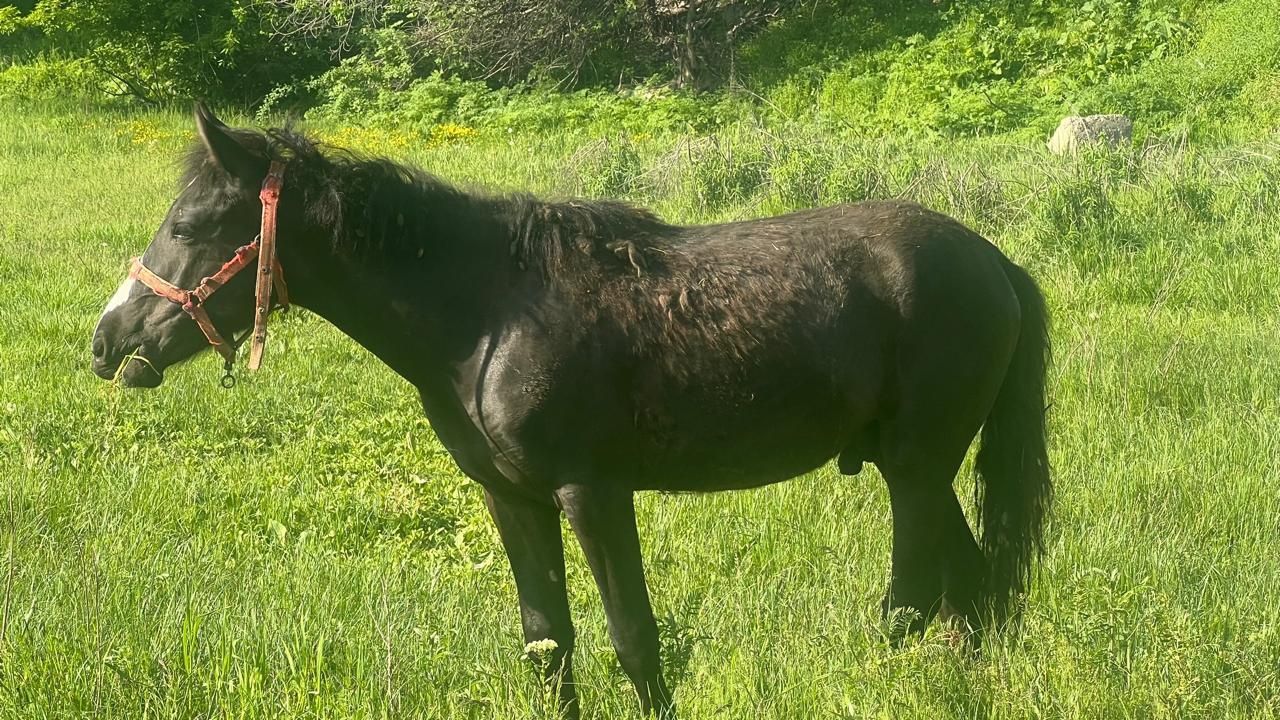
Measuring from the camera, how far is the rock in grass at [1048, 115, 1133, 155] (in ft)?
43.0

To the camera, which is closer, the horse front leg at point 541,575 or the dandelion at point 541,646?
the dandelion at point 541,646

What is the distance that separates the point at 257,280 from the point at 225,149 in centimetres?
37

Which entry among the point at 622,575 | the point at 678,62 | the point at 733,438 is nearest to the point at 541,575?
the point at 622,575

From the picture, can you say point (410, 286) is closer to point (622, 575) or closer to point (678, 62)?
point (622, 575)

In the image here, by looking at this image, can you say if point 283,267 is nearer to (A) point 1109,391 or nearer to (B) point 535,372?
(B) point 535,372

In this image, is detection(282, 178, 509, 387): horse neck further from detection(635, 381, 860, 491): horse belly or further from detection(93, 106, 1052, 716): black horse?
detection(635, 381, 860, 491): horse belly

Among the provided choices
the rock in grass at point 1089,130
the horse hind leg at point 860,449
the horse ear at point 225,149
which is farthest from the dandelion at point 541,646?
the rock in grass at point 1089,130

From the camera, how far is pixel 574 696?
3.80 m

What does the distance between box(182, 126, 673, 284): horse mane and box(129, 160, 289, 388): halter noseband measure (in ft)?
0.27

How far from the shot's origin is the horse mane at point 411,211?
3543 mm

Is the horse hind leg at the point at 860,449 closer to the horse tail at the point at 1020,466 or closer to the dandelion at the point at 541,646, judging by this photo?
the horse tail at the point at 1020,466

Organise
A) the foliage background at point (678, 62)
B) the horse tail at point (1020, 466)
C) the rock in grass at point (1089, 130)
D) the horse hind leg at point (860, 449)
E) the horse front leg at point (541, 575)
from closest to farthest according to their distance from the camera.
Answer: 1. the horse front leg at point (541, 575)
2. the horse hind leg at point (860, 449)
3. the horse tail at point (1020, 466)
4. the rock in grass at point (1089, 130)
5. the foliage background at point (678, 62)

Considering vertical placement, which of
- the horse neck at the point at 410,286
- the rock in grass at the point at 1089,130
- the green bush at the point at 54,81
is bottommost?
the green bush at the point at 54,81

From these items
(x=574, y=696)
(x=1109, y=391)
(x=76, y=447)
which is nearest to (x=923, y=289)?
(x=574, y=696)
